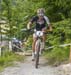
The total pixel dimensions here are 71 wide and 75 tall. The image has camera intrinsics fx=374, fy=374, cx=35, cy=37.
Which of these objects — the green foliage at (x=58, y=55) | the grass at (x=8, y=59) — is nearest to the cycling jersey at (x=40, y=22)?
the green foliage at (x=58, y=55)

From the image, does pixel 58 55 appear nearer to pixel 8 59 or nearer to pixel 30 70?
pixel 8 59

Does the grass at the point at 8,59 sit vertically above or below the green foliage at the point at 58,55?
below

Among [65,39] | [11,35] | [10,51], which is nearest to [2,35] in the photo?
[11,35]

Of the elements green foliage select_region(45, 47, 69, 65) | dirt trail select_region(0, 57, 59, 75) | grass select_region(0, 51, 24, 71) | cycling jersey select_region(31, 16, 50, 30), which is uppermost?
cycling jersey select_region(31, 16, 50, 30)

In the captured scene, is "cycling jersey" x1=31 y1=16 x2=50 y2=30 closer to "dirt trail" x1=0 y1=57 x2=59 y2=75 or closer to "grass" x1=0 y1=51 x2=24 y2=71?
"dirt trail" x1=0 y1=57 x2=59 y2=75

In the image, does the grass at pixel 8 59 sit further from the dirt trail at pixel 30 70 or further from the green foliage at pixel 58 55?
the green foliage at pixel 58 55

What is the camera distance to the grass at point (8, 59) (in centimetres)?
1214

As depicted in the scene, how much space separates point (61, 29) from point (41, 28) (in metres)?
2.05

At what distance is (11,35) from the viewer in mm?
15828

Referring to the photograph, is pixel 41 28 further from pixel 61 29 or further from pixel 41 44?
pixel 61 29

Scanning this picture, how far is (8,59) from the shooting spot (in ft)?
41.9

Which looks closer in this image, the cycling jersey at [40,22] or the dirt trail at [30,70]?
the dirt trail at [30,70]

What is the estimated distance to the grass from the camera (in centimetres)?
1214

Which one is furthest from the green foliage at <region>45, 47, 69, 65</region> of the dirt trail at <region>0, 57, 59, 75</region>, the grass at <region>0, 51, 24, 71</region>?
the grass at <region>0, 51, 24, 71</region>
